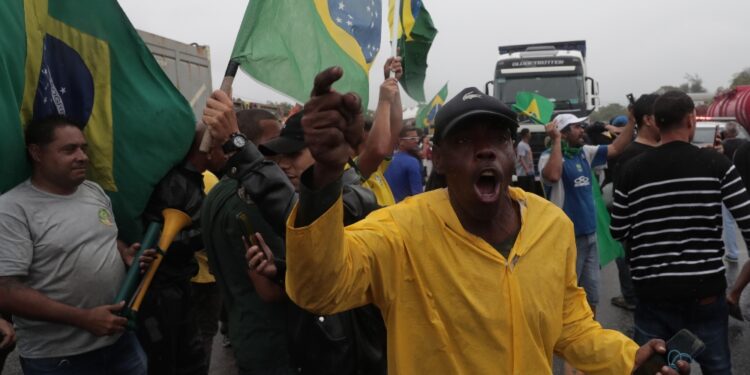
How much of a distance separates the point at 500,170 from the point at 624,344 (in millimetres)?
652

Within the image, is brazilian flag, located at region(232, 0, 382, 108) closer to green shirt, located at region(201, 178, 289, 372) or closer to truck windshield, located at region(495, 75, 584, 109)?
green shirt, located at region(201, 178, 289, 372)

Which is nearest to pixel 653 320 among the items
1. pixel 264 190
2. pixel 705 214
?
pixel 705 214

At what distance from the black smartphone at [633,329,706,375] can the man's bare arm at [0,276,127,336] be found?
82.3 inches

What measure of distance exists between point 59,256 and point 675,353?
2338mm

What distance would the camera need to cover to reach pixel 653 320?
3184 mm

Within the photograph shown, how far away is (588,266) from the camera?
5.00 metres

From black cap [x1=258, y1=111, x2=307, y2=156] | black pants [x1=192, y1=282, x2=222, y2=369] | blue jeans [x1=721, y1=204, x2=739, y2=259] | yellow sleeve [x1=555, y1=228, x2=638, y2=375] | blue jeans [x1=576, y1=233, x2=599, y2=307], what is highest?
black cap [x1=258, y1=111, x2=307, y2=156]

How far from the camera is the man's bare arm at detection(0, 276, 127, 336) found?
2398 mm

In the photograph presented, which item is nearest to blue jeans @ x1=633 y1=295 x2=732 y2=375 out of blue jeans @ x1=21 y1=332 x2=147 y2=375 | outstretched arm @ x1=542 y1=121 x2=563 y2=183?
outstretched arm @ x1=542 y1=121 x2=563 y2=183

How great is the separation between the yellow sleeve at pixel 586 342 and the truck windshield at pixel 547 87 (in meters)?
13.4

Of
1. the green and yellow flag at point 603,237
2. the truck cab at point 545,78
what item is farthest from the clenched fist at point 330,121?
the truck cab at point 545,78

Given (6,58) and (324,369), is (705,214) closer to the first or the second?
(324,369)

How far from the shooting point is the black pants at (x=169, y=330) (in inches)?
119

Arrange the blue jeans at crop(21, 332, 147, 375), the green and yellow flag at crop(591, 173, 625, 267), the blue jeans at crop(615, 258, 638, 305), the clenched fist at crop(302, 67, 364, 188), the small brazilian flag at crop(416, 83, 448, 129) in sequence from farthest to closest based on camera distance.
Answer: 1. the small brazilian flag at crop(416, 83, 448, 129)
2. the blue jeans at crop(615, 258, 638, 305)
3. the green and yellow flag at crop(591, 173, 625, 267)
4. the blue jeans at crop(21, 332, 147, 375)
5. the clenched fist at crop(302, 67, 364, 188)
